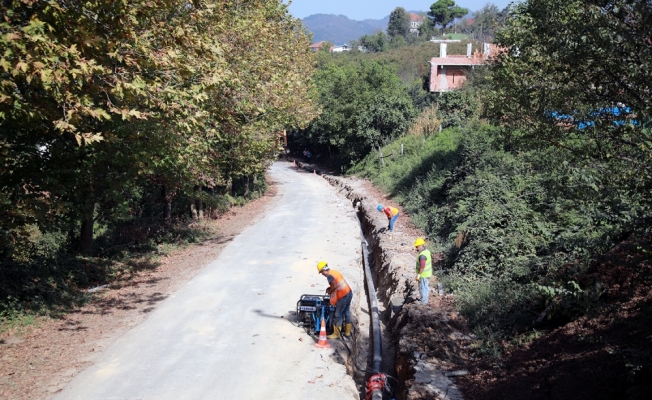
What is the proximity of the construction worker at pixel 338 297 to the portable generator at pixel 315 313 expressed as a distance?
12 cm

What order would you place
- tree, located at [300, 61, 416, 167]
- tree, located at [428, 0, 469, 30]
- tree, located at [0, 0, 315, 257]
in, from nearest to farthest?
tree, located at [0, 0, 315, 257]
tree, located at [300, 61, 416, 167]
tree, located at [428, 0, 469, 30]

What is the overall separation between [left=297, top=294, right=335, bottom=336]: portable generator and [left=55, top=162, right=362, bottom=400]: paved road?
0.25 meters

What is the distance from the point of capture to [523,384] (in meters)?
7.57

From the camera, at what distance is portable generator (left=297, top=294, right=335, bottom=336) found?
34.4ft

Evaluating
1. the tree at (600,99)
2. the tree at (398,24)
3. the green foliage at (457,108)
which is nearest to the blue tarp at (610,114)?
the tree at (600,99)

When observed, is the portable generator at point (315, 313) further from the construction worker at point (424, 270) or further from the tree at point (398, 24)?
the tree at point (398, 24)

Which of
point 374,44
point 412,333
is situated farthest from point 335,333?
point 374,44

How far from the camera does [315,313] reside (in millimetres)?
10562

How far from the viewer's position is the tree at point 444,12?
16450cm

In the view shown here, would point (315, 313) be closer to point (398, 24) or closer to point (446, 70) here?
point (446, 70)

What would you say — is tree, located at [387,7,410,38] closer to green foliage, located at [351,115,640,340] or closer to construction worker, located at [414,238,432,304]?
green foliage, located at [351,115,640,340]

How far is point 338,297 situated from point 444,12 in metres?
169

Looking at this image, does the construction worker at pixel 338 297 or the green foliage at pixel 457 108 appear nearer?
the construction worker at pixel 338 297

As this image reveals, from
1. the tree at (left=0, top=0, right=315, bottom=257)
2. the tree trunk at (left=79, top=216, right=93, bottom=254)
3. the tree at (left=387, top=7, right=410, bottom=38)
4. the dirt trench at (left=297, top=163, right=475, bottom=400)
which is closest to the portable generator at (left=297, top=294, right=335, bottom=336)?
the dirt trench at (left=297, top=163, right=475, bottom=400)
